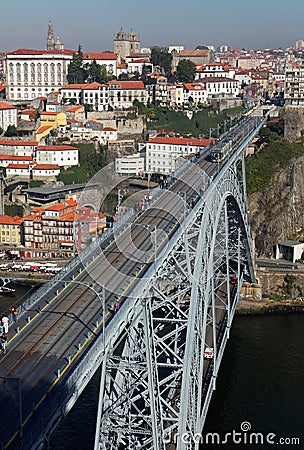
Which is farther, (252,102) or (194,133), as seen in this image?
(252,102)

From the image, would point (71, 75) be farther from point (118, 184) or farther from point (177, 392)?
point (177, 392)

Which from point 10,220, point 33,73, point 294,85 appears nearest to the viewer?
point 10,220

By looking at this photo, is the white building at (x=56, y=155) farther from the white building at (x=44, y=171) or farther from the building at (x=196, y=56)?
the building at (x=196, y=56)

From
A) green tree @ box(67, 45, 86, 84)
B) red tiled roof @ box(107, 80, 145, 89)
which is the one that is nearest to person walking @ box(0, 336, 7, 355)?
red tiled roof @ box(107, 80, 145, 89)

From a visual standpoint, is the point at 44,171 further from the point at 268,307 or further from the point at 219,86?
the point at 219,86

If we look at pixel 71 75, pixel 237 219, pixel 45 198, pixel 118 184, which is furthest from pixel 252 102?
pixel 237 219

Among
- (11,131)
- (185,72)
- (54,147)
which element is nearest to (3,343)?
(54,147)

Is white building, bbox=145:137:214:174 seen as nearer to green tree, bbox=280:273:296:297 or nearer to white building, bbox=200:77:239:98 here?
green tree, bbox=280:273:296:297

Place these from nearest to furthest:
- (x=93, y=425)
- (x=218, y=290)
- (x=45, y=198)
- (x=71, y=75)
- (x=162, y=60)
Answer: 1. (x=93, y=425)
2. (x=218, y=290)
3. (x=45, y=198)
4. (x=71, y=75)
5. (x=162, y=60)
